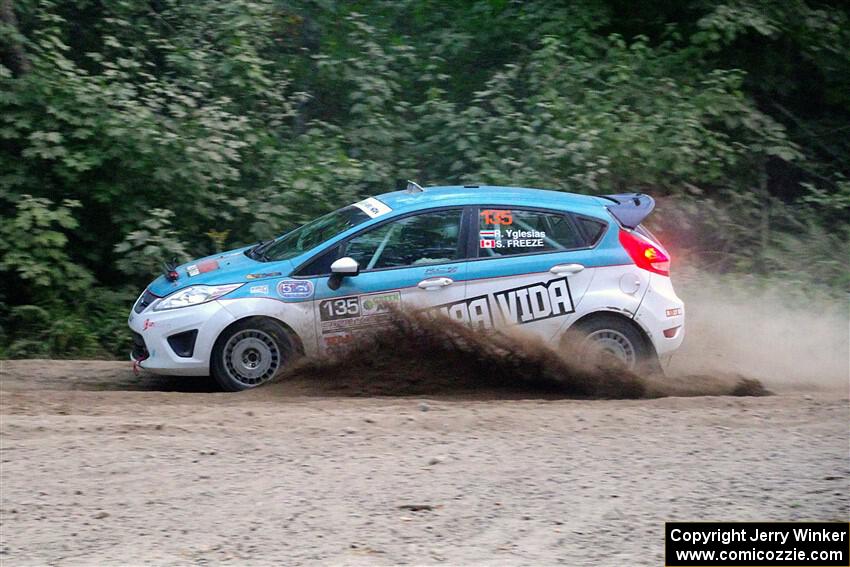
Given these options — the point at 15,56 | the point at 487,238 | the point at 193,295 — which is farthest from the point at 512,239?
the point at 15,56

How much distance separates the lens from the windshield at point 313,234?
913 centimetres

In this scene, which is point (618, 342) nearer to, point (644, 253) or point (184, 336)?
point (644, 253)

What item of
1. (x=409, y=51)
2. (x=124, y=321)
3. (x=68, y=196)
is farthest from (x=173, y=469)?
(x=409, y=51)

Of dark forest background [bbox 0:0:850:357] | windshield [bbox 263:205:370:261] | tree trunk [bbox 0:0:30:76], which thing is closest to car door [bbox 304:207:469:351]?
windshield [bbox 263:205:370:261]

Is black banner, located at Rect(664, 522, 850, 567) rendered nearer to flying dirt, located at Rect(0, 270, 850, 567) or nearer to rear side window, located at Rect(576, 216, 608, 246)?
flying dirt, located at Rect(0, 270, 850, 567)

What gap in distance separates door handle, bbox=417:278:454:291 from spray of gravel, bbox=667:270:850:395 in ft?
7.29

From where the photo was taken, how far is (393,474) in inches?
261

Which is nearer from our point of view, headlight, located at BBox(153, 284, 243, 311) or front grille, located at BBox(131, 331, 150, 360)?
headlight, located at BBox(153, 284, 243, 311)

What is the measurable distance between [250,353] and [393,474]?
260 centimetres

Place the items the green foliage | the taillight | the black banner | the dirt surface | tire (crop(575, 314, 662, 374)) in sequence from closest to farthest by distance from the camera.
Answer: the black banner → the dirt surface → tire (crop(575, 314, 662, 374)) → the taillight → the green foliage

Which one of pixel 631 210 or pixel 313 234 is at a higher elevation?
pixel 631 210

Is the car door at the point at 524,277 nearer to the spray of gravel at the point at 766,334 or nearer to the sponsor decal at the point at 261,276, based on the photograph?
the spray of gravel at the point at 766,334

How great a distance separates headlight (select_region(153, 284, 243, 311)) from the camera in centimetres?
870

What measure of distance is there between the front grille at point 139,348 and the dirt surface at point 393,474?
332 mm
